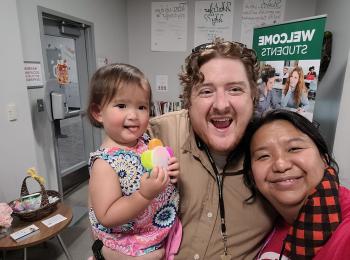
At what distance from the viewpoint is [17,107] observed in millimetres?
2232

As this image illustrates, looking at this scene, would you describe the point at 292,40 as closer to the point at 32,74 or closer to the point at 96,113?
the point at 96,113

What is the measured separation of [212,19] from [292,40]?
180cm

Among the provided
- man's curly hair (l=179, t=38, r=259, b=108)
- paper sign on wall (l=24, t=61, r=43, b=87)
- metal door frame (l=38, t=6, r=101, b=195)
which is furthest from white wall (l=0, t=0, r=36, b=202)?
man's curly hair (l=179, t=38, r=259, b=108)

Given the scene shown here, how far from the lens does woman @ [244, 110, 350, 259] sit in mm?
774

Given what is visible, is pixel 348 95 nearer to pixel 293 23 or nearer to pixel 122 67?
pixel 293 23

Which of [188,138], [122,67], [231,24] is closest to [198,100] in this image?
[188,138]

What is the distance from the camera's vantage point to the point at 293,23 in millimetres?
2602

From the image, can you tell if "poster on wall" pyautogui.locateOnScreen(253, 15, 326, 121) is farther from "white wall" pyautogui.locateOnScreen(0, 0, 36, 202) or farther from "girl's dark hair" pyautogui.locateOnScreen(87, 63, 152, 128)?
"white wall" pyautogui.locateOnScreen(0, 0, 36, 202)

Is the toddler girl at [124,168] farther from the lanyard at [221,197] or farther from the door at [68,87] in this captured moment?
the door at [68,87]

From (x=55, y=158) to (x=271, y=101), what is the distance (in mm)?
2533

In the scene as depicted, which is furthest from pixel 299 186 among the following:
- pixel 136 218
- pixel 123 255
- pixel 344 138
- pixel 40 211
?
pixel 40 211

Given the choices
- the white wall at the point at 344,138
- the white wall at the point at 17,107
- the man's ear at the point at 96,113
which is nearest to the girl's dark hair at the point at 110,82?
the man's ear at the point at 96,113

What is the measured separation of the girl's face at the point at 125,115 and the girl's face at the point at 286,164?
455 millimetres

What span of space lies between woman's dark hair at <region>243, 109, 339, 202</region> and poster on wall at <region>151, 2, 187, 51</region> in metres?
3.60
